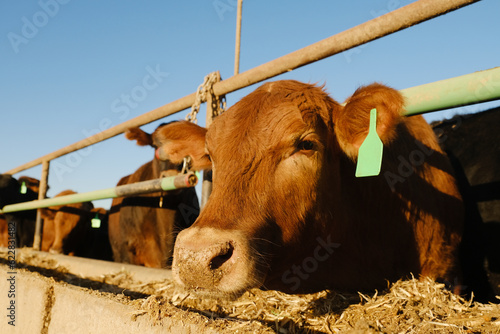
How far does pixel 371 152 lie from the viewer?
1984mm

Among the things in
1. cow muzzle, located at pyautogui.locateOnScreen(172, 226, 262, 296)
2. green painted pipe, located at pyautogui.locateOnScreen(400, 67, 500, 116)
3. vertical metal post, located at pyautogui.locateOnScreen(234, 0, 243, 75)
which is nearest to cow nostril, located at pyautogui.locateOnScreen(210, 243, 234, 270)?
cow muzzle, located at pyautogui.locateOnScreen(172, 226, 262, 296)

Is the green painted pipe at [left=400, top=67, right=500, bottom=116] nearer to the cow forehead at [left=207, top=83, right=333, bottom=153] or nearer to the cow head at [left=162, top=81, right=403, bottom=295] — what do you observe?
the cow head at [left=162, top=81, right=403, bottom=295]

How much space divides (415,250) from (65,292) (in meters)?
2.11

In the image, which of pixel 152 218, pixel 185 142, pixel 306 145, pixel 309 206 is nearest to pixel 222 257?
A: pixel 309 206

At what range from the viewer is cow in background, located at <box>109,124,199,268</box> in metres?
4.84

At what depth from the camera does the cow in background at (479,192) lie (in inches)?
112

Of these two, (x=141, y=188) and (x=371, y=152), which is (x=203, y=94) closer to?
(x=141, y=188)

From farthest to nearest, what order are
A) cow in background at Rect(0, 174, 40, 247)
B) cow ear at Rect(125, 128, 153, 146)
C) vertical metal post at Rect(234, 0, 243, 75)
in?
cow in background at Rect(0, 174, 40, 247), cow ear at Rect(125, 128, 153, 146), vertical metal post at Rect(234, 0, 243, 75)

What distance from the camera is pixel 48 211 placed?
7.52 meters

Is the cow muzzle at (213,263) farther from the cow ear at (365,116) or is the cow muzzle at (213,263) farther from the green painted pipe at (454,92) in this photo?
the green painted pipe at (454,92)

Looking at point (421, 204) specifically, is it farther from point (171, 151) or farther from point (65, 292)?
point (65, 292)

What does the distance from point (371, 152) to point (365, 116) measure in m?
0.24

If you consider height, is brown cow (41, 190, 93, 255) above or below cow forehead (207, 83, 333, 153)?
below

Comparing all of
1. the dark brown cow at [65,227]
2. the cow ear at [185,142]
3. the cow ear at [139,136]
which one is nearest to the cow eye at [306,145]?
the cow ear at [185,142]
